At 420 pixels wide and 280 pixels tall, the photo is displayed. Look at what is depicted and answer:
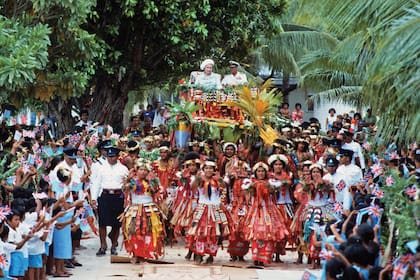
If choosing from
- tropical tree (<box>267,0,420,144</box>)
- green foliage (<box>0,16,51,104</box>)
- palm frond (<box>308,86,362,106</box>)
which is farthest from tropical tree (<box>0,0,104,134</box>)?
palm frond (<box>308,86,362,106</box>)

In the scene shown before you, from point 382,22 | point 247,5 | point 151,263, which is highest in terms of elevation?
point 247,5

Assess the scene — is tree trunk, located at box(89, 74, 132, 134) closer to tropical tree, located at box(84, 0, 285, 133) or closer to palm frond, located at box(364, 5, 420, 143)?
tropical tree, located at box(84, 0, 285, 133)

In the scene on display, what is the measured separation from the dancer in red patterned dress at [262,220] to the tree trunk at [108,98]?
364 inches

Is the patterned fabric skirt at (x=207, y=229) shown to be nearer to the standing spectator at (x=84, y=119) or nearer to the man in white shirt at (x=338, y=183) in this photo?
the man in white shirt at (x=338, y=183)

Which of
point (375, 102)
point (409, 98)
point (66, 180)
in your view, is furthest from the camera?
point (66, 180)

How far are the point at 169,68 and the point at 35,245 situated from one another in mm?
12814

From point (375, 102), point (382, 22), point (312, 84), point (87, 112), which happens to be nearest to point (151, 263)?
point (375, 102)

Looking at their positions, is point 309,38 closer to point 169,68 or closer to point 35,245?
point 169,68

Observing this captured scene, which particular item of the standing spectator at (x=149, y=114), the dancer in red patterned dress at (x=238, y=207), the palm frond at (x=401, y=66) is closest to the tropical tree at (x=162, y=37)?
the standing spectator at (x=149, y=114)

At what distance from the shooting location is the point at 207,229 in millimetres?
13664

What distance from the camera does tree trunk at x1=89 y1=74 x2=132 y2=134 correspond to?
2261cm

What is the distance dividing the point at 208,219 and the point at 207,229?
Answer: 0.53 feet

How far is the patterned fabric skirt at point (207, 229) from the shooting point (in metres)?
13.7

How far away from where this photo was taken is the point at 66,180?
13086 millimetres
